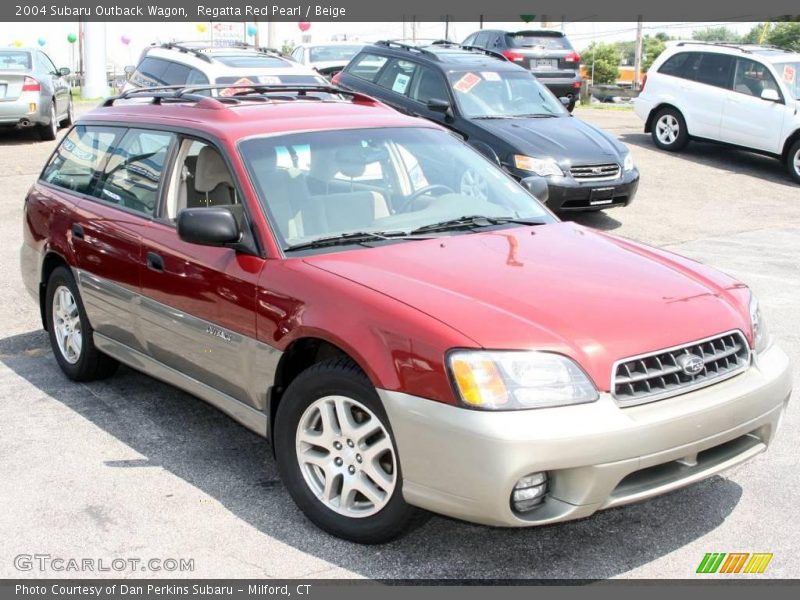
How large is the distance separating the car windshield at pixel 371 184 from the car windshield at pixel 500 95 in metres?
6.56

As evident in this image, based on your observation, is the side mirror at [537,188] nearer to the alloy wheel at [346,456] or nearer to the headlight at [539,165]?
the alloy wheel at [346,456]

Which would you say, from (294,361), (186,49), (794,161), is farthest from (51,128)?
(294,361)

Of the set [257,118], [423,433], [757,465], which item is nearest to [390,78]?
[257,118]

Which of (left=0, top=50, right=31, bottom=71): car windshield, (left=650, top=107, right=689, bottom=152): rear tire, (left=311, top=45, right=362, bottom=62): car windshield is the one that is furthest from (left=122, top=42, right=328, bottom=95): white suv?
(left=650, top=107, right=689, bottom=152): rear tire

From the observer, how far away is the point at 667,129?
16.5 meters

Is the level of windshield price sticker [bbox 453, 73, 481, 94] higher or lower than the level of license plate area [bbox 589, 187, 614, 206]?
higher

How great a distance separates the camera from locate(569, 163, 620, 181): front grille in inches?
423

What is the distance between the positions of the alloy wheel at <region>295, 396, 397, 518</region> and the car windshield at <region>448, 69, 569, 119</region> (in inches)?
318

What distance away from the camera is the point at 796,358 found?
644cm

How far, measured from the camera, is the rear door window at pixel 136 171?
527 cm

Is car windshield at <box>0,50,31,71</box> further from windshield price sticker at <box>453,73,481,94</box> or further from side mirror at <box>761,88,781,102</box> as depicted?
side mirror at <box>761,88,781,102</box>

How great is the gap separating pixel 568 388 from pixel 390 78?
1016 centimetres

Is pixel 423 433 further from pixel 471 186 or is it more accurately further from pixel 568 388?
pixel 471 186

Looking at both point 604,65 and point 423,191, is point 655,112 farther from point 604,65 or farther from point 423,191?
point 604,65
